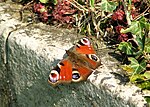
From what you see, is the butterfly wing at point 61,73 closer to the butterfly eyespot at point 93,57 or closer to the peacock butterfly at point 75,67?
the peacock butterfly at point 75,67

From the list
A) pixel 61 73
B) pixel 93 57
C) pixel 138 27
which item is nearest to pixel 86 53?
pixel 93 57

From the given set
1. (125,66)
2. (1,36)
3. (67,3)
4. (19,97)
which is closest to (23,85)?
(19,97)

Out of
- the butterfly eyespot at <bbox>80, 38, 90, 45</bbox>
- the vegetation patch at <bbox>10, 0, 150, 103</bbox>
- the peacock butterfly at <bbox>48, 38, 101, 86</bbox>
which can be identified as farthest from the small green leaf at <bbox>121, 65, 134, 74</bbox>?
the butterfly eyespot at <bbox>80, 38, 90, 45</bbox>

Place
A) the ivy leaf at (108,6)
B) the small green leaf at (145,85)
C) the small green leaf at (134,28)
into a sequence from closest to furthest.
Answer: the small green leaf at (145,85) < the small green leaf at (134,28) < the ivy leaf at (108,6)

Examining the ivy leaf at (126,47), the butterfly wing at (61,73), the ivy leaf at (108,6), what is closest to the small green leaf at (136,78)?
the ivy leaf at (126,47)

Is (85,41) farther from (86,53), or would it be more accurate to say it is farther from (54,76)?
(54,76)
